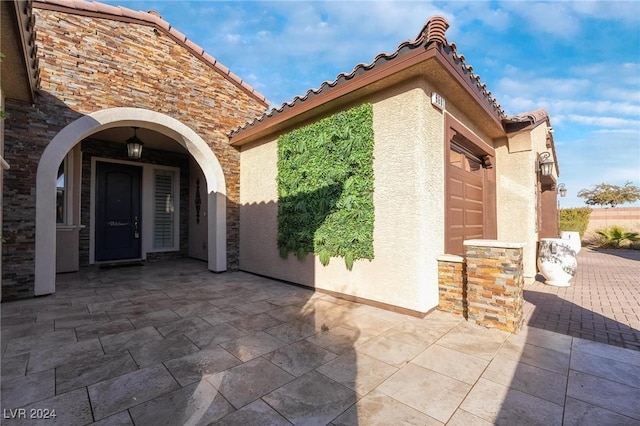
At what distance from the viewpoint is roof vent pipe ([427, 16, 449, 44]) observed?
3.06m

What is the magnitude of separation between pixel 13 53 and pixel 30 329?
10.6ft

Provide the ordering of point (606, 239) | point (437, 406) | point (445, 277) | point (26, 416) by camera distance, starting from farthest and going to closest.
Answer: point (606, 239), point (445, 277), point (437, 406), point (26, 416)

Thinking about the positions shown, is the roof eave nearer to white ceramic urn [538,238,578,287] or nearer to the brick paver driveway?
white ceramic urn [538,238,578,287]

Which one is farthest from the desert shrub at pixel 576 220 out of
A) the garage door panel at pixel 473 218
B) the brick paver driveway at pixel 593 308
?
the garage door panel at pixel 473 218

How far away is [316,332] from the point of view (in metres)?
3.11

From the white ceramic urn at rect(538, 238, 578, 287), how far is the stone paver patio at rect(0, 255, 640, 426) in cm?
300

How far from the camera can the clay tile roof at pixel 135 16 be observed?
4.90 metres

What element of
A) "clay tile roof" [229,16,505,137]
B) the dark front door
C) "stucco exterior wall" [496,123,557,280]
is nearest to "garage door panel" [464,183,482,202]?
"stucco exterior wall" [496,123,557,280]

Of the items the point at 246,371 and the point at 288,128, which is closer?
the point at 246,371

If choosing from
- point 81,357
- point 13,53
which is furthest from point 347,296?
point 13,53

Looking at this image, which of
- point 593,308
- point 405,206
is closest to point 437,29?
point 405,206

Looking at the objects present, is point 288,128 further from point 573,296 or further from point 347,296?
point 573,296

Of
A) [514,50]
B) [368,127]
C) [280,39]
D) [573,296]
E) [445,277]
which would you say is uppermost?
[280,39]

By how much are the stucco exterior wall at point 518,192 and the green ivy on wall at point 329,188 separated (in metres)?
3.75
